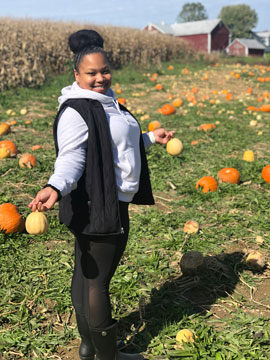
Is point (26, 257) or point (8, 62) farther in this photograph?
point (8, 62)

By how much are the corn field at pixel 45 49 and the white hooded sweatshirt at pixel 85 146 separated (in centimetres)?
1388

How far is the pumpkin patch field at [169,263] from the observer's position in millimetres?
3111

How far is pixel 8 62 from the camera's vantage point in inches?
637

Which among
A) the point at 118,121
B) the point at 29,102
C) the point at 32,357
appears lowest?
the point at 32,357

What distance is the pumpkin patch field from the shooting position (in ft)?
10.2

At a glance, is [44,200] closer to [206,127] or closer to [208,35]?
[206,127]

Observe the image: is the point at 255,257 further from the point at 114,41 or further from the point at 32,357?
the point at 114,41

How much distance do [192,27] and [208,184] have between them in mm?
71980

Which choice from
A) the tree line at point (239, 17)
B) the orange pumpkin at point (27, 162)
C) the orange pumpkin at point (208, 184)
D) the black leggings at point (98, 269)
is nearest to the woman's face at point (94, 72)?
the black leggings at point (98, 269)

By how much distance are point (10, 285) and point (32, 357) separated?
95 centimetres

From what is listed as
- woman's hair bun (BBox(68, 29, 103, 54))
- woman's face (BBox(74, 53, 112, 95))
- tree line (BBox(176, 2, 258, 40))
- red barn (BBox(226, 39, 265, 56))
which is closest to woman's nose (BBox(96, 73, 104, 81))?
woman's face (BBox(74, 53, 112, 95))

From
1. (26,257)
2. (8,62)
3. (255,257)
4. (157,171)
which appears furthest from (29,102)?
(255,257)

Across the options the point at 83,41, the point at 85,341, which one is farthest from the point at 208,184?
the point at 83,41

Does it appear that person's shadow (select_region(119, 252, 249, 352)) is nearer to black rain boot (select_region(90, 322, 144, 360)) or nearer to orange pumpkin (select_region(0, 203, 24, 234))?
black rain boot (select_region(90, 322, 144, 360))
